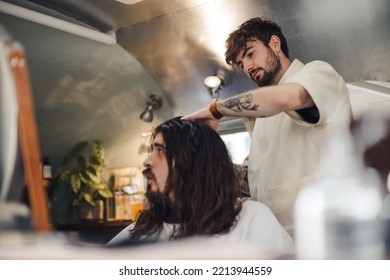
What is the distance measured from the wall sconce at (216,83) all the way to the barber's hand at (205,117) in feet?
0.24

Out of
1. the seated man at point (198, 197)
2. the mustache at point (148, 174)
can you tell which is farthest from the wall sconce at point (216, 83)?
the mustache at point (148, 174)

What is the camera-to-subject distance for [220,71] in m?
2.03

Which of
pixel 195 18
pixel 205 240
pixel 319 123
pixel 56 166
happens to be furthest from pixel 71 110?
pixel 319 123

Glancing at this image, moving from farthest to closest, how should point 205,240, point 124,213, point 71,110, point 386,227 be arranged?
point 71,110
point 124,213
point 205,240
point 386,227

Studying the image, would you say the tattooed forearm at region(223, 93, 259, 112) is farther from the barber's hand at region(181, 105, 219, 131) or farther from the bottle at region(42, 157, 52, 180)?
the bottle at region(42, 157, 52, 180)

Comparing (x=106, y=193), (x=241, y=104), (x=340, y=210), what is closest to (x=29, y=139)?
(x=106, y=193)

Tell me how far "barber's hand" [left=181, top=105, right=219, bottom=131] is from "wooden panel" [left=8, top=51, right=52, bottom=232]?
0.71m

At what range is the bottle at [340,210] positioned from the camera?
181cm

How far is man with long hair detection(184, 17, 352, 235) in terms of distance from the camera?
71.7 inches

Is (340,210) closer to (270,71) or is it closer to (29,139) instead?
(270,71)

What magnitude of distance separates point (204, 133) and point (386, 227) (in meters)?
0.72

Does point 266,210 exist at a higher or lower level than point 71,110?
lower

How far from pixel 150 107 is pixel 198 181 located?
0.42 m
